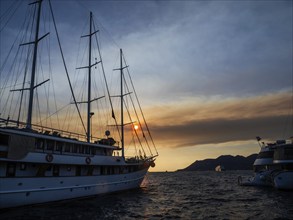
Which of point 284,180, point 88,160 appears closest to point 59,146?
point 88,160

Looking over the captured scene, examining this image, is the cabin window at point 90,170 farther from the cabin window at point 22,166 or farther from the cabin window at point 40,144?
the cabin window at point 22,166

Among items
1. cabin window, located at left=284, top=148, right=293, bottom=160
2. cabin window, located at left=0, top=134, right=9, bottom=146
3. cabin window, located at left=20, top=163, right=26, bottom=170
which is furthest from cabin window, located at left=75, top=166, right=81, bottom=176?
cabin window, located at left=284, top=148, right=293, bottom=160

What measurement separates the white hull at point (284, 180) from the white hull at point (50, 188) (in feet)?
78.6

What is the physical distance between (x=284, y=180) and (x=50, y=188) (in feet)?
107

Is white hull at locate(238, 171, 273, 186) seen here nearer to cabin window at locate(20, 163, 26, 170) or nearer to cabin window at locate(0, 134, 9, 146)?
cabin window at locate(20, 163, 26, 170)

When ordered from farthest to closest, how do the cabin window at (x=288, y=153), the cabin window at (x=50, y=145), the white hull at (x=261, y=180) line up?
the white hull at (x=261, y=180)
the cabin window at (x=288, y=153)
the cabin window at (x=50, y=145)

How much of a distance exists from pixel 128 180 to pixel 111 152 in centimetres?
569

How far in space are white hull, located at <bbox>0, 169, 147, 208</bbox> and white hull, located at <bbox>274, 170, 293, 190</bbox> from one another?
23943 millimetres

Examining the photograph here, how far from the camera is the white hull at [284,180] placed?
39334mm

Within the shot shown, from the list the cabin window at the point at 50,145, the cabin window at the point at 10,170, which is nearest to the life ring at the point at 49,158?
the cabin window at the point at 50,145

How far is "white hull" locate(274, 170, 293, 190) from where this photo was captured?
1549 inches

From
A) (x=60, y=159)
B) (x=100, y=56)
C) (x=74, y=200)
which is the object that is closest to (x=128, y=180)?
(x=74, y=200)

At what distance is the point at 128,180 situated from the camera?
4141cm

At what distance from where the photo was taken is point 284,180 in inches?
1570
